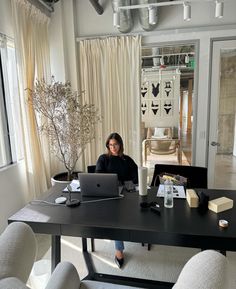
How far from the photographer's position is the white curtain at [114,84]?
132 inches

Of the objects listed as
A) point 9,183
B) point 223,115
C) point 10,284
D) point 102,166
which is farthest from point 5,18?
point 223,115

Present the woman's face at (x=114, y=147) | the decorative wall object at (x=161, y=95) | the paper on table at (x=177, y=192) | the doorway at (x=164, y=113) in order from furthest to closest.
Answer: the decorative wall object at (x=161, y=95) → the doorway at (x=164, y=113) → the woman's face at (x=114, y=147) → the paper on table at (x=177, y=192)

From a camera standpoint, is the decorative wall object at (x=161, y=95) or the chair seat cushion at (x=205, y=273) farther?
the decorative wall object at (x=161, y=95)

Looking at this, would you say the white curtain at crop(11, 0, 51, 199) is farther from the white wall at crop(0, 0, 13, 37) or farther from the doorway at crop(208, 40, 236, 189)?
the doorway at crop(208, 40, 236, 189)

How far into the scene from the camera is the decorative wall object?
18.7 ft

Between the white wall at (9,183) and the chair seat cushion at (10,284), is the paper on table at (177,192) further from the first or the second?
the white wall at (9,183)

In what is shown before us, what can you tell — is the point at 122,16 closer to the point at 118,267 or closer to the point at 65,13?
the point at 65,13

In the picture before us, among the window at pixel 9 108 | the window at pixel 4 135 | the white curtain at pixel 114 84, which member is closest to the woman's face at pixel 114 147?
the white curtain at pixel 114 84

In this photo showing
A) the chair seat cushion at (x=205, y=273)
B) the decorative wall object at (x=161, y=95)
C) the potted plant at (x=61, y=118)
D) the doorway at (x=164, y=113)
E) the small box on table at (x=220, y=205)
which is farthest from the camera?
Answer: the decorative wall object at (x=161, y=95)

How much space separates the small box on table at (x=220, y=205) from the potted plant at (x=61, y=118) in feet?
6.28

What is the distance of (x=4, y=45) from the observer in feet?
8.84

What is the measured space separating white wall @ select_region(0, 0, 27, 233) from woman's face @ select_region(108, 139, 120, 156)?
1.18 meters

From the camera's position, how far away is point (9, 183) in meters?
2.68

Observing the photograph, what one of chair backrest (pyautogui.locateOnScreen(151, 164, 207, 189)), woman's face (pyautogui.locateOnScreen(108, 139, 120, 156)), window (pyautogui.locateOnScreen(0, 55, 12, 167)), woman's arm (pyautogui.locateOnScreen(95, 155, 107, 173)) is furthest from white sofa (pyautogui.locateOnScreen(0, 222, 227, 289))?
window (pyautogui.locateOnScreen(0, 55, 12, 167))
